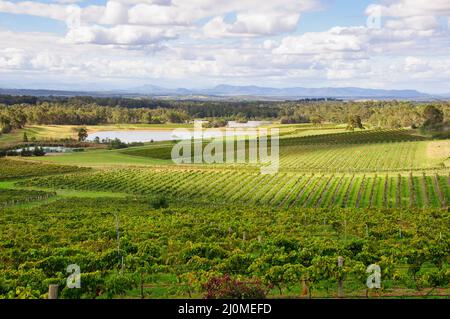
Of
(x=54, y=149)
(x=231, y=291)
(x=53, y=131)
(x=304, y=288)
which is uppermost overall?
(x=231, y=291)

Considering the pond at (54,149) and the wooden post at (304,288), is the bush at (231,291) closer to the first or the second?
the wooden post at (304,288)

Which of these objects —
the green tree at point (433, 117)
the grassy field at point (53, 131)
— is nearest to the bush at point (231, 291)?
the grassy field at point (53, 131)

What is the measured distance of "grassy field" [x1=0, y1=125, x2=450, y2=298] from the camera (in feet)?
57.3

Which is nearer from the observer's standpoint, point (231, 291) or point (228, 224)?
point (231, 291)

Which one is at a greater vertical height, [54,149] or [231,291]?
[231,291]

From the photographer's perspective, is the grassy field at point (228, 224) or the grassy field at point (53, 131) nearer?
the grassy field at point (228, 224)

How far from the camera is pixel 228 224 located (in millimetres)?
31125

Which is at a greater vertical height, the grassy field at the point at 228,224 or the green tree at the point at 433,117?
the green tree at the point at 433,117

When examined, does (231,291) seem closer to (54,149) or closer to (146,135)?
(54,149)

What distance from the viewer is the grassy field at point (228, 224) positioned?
17.5 metres

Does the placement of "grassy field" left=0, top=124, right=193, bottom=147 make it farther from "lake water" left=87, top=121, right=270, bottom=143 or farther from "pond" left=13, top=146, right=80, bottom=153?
"pond" left=13, top=146, right=80, bottom=153

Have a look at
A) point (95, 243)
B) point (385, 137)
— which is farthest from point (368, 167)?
point (95, 243)

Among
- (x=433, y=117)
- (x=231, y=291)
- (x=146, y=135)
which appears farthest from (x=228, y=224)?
(x=433, y=117)
